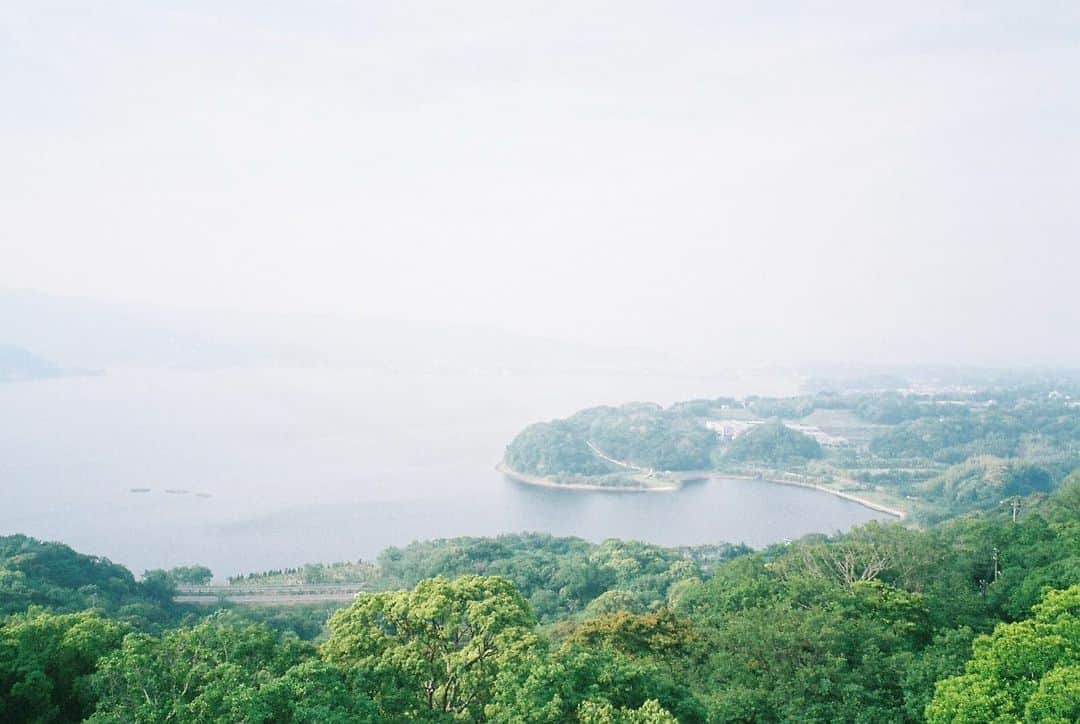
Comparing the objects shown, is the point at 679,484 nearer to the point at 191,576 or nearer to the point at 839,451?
the point at 839,451

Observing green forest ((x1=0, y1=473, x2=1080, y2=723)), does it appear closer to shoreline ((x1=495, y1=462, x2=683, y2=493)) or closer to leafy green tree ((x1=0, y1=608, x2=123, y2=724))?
leafy green tree ((x1=0, y1=608, x2=123, y2=724))

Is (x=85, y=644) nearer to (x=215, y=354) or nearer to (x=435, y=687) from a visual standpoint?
(x=435, y=687)

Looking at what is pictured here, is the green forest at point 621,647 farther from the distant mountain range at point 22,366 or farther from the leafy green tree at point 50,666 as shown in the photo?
the distant mountain range at point 22,366

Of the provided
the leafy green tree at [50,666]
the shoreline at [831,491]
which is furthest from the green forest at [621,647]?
the shoreline at [831,491]

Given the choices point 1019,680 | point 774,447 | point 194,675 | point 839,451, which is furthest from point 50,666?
point 839,451

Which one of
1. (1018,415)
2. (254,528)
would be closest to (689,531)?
(254,528)

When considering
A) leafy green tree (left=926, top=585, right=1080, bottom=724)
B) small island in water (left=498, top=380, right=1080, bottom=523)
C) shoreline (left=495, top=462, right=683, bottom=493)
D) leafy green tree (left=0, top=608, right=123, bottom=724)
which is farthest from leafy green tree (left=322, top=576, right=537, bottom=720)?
shoreline (left=495, top=462, right=683, bottom=493)
